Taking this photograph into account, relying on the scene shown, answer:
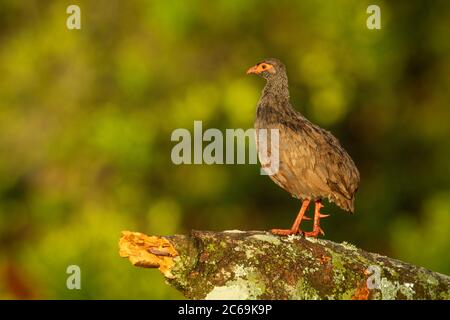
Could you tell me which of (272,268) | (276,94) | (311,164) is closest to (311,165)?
(311,164)

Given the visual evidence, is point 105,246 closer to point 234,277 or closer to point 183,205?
point 183,205

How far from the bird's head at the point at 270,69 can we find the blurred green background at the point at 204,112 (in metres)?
4.96

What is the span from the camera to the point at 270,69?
8.07 meters

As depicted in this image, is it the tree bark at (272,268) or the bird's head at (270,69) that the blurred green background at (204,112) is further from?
the tree bark at (272,268)

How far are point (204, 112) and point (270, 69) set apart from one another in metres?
5.61

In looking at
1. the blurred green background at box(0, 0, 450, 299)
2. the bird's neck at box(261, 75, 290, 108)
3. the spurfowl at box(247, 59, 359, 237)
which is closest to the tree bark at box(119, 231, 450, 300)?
the spurfowl at box(247, 59, 359, 237)

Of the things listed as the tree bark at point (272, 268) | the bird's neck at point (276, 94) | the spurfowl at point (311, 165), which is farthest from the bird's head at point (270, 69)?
the tree bark at point (272, 268)

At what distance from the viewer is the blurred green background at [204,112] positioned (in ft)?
44.8

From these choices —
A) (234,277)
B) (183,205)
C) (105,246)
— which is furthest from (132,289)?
(234,277)

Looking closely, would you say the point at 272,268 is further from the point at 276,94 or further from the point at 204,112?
the point at 204,112

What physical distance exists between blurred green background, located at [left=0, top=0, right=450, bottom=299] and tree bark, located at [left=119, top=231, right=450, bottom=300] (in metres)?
6.34

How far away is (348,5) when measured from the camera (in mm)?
13922

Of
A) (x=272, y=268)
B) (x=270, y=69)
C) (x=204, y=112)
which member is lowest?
(x=272, y=268)

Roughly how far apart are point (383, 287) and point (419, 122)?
9014 millimetres
